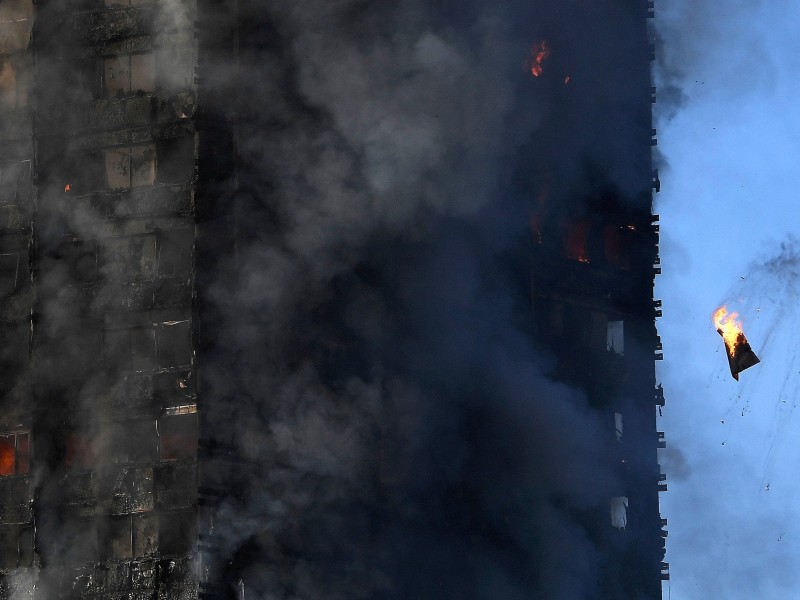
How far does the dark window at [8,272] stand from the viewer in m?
19.5

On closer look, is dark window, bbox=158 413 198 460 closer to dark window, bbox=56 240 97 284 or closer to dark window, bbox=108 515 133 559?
dark window, bbox=108 515 133 559

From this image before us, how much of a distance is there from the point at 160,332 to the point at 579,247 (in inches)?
301

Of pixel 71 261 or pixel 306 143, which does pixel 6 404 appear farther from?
pixel 306 143

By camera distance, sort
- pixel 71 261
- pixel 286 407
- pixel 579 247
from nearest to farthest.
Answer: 1. pixel 286 407
2. pixel 71 261
3. pixel 579 247

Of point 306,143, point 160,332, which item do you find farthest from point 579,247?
point 160,332

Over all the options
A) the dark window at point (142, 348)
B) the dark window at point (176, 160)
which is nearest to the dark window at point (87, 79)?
the dark window at point (176, 160)

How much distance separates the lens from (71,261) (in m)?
19.0

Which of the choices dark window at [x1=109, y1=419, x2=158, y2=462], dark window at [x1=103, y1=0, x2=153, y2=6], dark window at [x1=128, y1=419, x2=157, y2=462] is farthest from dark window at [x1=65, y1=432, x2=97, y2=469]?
dark window at [x1=103, y1=0, x2=153, y2=6]

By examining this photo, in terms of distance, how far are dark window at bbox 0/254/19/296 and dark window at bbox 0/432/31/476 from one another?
206cm

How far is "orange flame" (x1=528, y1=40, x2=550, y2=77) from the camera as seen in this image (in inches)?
836

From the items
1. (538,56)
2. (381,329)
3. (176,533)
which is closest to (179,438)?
(176,533)

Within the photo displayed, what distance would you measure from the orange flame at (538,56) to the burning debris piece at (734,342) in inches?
201

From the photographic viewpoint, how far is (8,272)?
1958cm

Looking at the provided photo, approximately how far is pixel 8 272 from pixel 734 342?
449 inches
